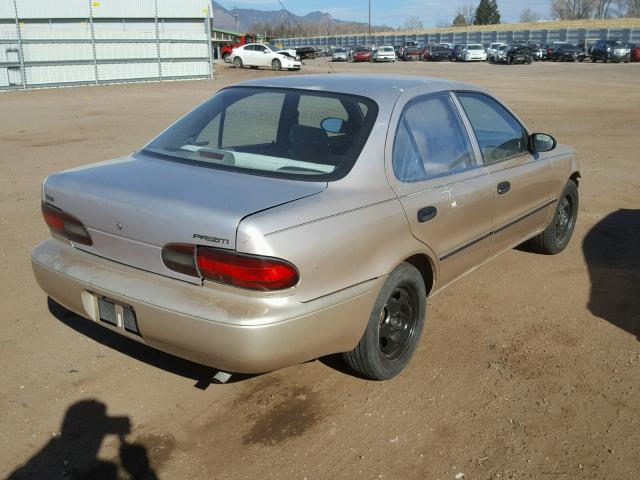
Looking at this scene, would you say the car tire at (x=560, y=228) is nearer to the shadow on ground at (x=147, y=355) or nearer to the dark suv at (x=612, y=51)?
the shadow on ground at (x=147, y=355)

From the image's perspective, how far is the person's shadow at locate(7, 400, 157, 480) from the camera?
2.86 metres

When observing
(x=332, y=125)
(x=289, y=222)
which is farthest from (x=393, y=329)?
(x=332, y=125)

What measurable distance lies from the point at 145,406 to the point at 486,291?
2.79 m

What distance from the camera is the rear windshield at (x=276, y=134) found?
3.47m

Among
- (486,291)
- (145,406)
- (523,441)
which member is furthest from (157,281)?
(486,291)

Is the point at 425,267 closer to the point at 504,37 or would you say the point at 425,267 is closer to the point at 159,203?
the point at 159,203

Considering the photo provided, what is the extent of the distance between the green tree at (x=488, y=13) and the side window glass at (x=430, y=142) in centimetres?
11800

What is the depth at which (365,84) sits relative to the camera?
392 centimetres

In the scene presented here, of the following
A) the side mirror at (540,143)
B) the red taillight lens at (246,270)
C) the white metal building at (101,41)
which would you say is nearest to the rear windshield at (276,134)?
the red taillight lens at (246,270)

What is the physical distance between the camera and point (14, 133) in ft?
43.6

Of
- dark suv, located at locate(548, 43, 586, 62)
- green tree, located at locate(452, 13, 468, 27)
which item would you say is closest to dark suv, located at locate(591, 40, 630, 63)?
dark suv, located at locate(548, 43, 586, 62)

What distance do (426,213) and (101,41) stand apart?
27.4 metres

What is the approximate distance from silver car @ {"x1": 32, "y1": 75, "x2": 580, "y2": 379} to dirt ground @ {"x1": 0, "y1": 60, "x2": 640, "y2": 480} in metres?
0.38

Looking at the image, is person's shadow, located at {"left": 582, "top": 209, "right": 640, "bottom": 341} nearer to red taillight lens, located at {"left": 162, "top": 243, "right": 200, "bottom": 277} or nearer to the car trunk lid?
the car trunk lid
